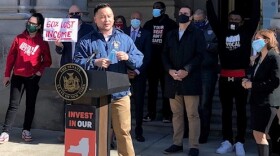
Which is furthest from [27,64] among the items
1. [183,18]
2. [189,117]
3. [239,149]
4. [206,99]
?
[239,149]

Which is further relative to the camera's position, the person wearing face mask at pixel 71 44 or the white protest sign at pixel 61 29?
the person wearing face mask at pixel 71 44

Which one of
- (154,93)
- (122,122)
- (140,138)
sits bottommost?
(140,138)

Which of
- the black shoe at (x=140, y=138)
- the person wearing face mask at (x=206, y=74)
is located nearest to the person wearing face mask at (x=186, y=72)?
the person wearing face mask at (x=206, y=74)

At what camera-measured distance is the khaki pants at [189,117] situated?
20.9 feet

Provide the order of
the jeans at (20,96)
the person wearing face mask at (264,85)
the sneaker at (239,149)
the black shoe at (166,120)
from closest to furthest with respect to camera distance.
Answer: the person wearing face mask at (264,85)
the sneaker at (239,149)
the jeans at (20,96)
the black shoe at (166,120)

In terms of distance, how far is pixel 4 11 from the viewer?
842 centimetres

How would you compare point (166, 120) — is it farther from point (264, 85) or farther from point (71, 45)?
point (264, 85)

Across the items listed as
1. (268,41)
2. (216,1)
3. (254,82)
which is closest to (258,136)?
(254,82)

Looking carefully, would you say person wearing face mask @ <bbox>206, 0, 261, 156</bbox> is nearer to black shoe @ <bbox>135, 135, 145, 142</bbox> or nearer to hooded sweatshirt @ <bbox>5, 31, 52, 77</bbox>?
black shoe @ <bbox>135, 135, 145, 142</bbox>

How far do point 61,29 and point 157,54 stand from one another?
6.74 feet

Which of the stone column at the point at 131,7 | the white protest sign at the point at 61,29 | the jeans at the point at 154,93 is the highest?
the stone column at the point at 131,7

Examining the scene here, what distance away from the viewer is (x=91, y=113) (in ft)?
13.4

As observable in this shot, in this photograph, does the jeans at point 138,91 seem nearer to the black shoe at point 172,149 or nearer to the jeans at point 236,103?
the black shoe at point 172,149

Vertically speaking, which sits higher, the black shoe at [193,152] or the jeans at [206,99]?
the jeans at [206,99]
